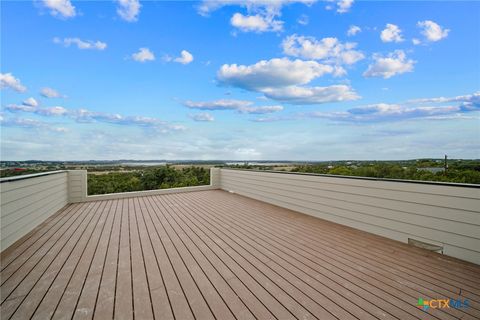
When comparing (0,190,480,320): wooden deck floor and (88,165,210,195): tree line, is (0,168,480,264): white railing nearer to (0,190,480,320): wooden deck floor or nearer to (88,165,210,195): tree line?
(0,190,480,320): wooden deck floor

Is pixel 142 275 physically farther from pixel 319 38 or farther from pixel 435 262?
pixel 319 38

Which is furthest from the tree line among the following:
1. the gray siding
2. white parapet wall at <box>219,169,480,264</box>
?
white parapet wall at <box>219,169,480,264</box>

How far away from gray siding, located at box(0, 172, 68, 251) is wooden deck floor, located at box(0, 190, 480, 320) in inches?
5.7

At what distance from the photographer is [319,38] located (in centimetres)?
621

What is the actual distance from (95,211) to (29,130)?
3.86 metres

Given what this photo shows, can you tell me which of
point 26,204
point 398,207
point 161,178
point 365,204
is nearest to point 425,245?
point 398,207

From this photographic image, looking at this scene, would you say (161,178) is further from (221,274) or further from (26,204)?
(221,274)

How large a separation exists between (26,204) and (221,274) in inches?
116

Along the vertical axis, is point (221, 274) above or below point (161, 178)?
above

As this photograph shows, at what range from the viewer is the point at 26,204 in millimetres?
2881

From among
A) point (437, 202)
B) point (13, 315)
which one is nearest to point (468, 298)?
point (437, 202)

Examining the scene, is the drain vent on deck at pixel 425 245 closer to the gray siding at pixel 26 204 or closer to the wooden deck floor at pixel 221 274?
the wooden deck floor at pixel 221 274

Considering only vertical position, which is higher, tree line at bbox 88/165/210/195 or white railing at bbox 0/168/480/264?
white railing at bbox 0/168/480/264

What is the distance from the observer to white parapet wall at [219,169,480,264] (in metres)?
2.15
